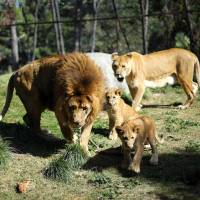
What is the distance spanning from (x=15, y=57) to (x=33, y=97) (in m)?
21.2

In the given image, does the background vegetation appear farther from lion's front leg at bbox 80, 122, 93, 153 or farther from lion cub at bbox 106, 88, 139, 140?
lion's front leg at bbox 80, 122, 93, 153

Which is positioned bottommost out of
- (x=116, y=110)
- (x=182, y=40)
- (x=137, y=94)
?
(x=182, y=40)

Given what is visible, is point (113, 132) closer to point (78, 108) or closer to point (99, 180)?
point (78, 108)

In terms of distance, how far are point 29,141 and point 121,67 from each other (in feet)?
9.63

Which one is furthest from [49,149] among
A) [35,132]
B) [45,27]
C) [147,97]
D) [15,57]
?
[45,27]

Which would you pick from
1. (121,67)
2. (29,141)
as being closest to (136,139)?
(29,141)

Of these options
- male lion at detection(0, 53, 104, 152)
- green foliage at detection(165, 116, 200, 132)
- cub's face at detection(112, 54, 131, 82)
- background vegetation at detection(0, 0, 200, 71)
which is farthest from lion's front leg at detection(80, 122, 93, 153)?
background vegetation at detection(0, 0, 200, 71)

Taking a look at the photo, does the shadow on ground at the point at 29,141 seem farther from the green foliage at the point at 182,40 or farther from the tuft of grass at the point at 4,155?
the green foliage at the point at 182,40

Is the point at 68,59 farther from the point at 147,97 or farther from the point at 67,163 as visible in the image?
the point at 147,97

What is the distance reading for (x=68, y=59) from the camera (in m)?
7.77

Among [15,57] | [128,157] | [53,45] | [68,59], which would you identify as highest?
[68,59]

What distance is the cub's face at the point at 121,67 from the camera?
1052cm

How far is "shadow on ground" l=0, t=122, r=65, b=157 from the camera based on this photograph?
26.5 ft

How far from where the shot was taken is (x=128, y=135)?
667 cm
